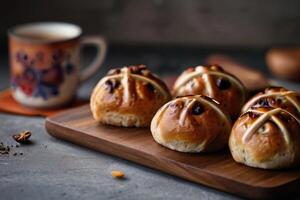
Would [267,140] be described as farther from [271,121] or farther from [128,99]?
[128,99]

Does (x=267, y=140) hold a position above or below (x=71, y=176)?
above

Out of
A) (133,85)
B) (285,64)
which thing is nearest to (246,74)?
(285,64)

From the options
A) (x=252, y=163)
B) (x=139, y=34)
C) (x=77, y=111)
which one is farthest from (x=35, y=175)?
(x=139, y=34)

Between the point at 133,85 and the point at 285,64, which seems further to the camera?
the point at 285,64

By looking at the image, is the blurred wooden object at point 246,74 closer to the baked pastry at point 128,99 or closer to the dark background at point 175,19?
the dark background at point 175,19

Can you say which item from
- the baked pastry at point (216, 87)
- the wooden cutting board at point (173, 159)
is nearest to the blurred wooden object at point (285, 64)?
the baked pastry at point (216, 87)

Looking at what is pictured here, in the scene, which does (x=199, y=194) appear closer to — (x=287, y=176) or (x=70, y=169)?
(x=287, y=176)

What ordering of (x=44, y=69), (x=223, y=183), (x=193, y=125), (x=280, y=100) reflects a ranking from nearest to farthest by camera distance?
(x=223, y=183), (x=193, y=125), (x=280, y=100), (x=44, y=69)
